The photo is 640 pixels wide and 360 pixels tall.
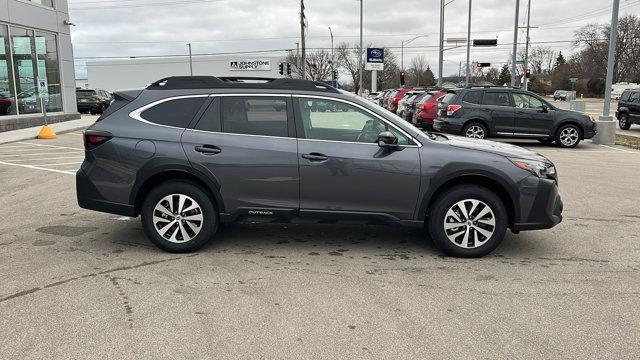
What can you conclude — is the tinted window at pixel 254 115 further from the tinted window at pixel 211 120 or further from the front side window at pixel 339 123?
the front side window at pixel 339 123

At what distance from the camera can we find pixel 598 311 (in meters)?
4.06

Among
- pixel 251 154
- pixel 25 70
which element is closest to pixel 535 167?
pixel 251 154

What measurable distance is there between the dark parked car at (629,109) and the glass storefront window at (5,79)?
24582 millimetres

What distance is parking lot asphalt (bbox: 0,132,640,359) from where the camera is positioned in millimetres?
3527

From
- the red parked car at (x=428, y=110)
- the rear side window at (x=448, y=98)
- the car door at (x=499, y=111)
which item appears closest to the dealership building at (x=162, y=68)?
the red parked car at (x=428, y=110)

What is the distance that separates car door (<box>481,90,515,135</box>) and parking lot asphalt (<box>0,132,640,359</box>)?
349 inches

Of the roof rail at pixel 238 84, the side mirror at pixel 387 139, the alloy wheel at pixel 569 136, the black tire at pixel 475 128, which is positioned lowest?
the alloy wheel at pixel 569 136

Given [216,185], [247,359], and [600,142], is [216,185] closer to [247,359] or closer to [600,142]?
[247,359]

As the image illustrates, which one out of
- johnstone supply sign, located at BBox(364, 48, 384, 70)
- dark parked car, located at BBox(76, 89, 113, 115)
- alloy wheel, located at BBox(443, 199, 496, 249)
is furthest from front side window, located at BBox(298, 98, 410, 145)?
johnstone supply sign, located at BBox(364, 48, 384, 70)

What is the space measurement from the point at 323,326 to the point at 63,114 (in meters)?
23.3

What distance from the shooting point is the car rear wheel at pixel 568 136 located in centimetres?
1565

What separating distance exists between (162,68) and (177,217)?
276 ft

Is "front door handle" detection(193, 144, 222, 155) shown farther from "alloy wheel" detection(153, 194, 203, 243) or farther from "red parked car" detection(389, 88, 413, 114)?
"red parked car" detection(389, 88, 413, 114)

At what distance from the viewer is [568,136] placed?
1572 centimetres
